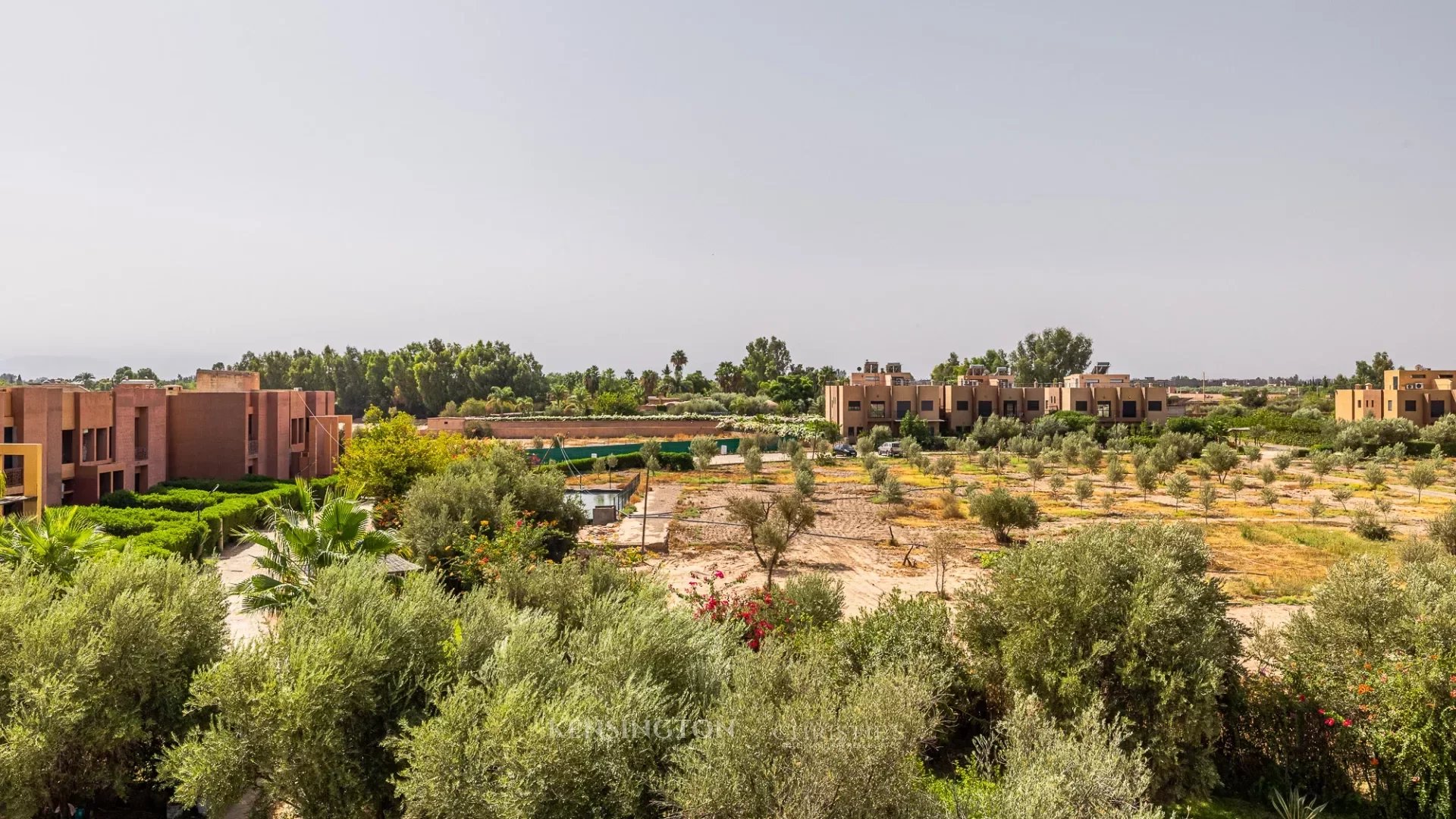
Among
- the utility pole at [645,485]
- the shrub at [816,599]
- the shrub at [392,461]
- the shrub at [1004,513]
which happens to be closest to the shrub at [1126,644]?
the shrub at [816,599]

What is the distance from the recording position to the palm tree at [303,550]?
10641 mm

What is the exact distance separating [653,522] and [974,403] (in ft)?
174

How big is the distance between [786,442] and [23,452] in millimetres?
49927

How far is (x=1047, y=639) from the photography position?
358 inches

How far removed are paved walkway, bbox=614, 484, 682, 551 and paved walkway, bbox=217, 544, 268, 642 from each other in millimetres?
10354

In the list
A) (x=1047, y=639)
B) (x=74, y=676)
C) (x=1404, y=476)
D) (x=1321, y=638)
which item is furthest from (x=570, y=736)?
(x=1404, y=476)

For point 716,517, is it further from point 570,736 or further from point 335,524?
point 570,736

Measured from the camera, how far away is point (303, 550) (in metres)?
11.2

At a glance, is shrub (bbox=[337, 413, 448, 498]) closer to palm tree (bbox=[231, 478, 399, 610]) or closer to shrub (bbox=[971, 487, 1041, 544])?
palm tree (bbox=[231, 478, 399, 610])

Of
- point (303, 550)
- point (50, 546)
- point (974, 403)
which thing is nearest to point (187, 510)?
point (50, 546)

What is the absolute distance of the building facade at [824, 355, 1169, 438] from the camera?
7275 centimetres

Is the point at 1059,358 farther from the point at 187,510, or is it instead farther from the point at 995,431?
the point at 187,510

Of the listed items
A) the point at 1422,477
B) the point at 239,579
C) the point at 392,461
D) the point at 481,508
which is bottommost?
the point at 239,579

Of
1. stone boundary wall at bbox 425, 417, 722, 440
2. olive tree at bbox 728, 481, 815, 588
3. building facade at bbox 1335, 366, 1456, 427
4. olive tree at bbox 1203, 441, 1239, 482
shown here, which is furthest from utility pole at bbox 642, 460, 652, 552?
building facade at bbox 1335, 366, 1456, 427
